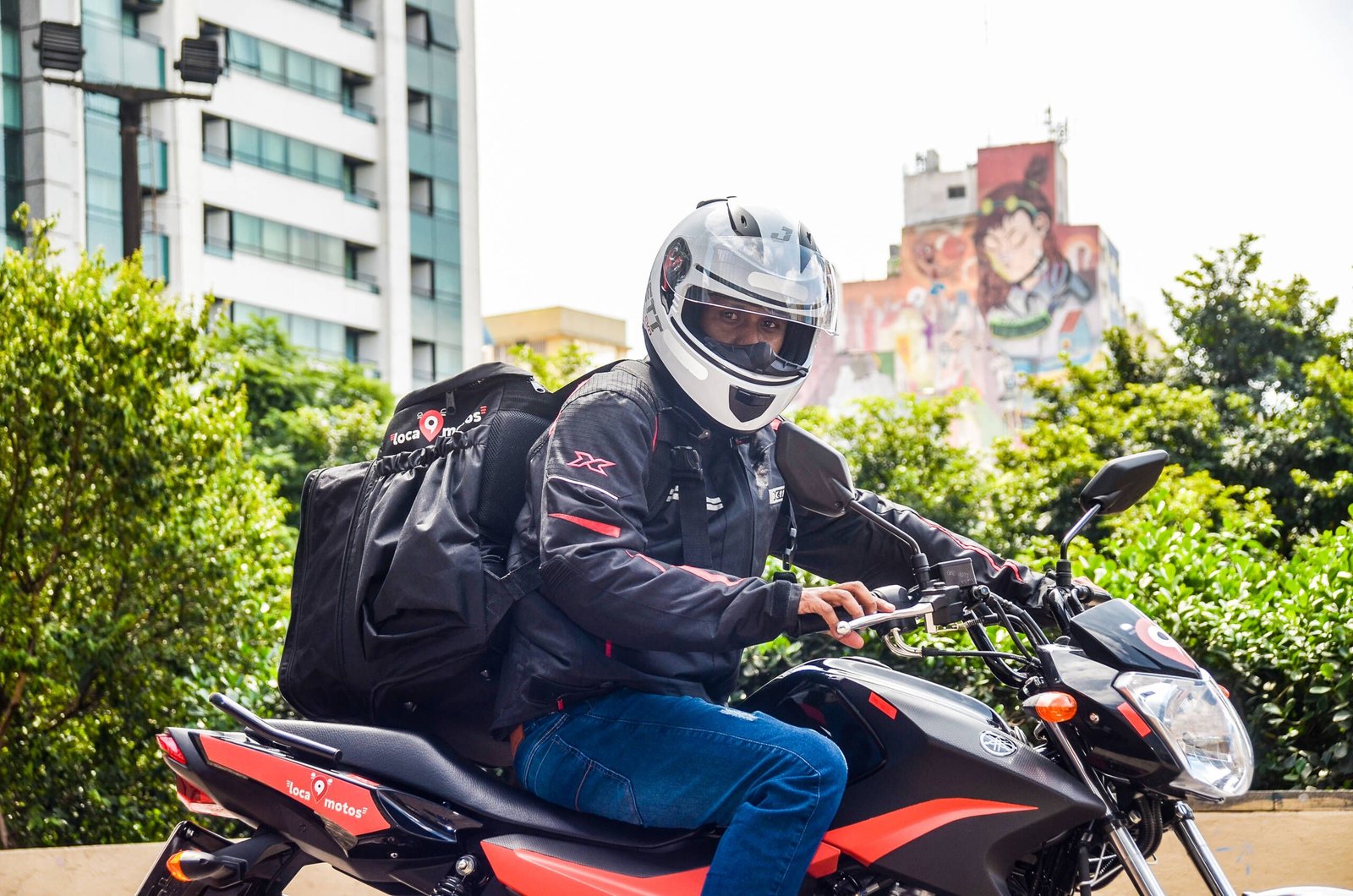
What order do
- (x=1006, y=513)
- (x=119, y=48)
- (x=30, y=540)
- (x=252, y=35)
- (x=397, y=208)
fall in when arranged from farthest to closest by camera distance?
(x=397, y=208), (x=252, y=35), (x=119, y=48), (x=1006, y=513), (x=30, y=540)

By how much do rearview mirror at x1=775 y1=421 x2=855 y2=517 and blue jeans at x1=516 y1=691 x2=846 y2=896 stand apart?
1.50 feet

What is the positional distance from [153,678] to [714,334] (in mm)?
5221

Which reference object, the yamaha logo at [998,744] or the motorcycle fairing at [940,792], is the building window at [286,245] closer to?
the motorcycle fairing at [940,792]

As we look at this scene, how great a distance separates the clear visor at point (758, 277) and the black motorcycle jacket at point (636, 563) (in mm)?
244

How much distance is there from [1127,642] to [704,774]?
0.85 meters

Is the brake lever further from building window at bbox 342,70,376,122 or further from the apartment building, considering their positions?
building window at bbox 342,70,376,122

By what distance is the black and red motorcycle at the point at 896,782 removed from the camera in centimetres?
245

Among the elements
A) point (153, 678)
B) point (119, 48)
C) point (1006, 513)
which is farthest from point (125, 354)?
point (119, 48)

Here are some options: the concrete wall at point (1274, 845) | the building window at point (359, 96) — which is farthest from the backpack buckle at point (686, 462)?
the building window at point (359, 96)

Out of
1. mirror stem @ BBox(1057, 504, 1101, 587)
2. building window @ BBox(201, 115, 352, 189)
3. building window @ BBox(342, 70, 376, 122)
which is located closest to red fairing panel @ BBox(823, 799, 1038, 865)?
mirror stem @ BBox(1057, 504, 1101, 587)

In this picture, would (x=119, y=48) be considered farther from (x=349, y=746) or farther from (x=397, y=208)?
(x=349, y=746)

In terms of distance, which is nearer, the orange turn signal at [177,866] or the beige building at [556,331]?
the orange turn signal at [177,866]

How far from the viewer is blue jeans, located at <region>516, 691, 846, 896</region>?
8.48 feet

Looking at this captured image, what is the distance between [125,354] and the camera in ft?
24.5
